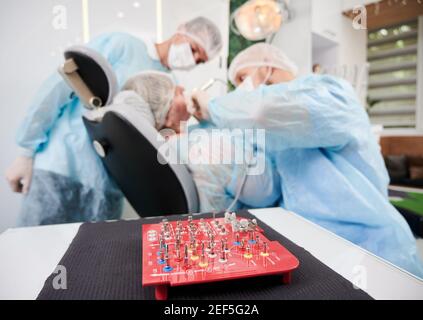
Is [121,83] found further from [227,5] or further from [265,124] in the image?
[265,124]

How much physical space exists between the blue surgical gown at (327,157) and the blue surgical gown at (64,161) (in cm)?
48

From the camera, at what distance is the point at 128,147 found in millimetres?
715

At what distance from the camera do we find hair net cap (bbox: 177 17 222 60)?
1.07 m

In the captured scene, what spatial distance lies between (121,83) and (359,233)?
3.16ft

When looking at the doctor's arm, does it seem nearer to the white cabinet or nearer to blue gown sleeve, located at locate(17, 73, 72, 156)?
blue gown sleeve, located at locate(17, 73, 72, 156)

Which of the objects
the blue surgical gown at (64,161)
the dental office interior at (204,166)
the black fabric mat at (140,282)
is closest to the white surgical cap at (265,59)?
the dental office interior at (204,166)

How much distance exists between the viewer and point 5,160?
731mm

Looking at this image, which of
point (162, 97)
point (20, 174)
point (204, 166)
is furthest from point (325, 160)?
point (20, 174)

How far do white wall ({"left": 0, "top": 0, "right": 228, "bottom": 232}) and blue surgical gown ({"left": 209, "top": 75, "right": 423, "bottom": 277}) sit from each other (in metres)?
0.41

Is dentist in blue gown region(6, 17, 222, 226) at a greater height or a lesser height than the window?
lesser

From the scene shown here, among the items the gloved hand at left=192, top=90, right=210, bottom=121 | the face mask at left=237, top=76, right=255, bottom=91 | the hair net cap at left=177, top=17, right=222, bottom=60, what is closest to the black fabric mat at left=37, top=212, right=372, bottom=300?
the gloved hand at left=192, top=90, right=210, bottom=121

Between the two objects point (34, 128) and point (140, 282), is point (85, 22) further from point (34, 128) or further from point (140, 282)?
point (140, 282)

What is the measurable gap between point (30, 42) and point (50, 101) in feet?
0.61
